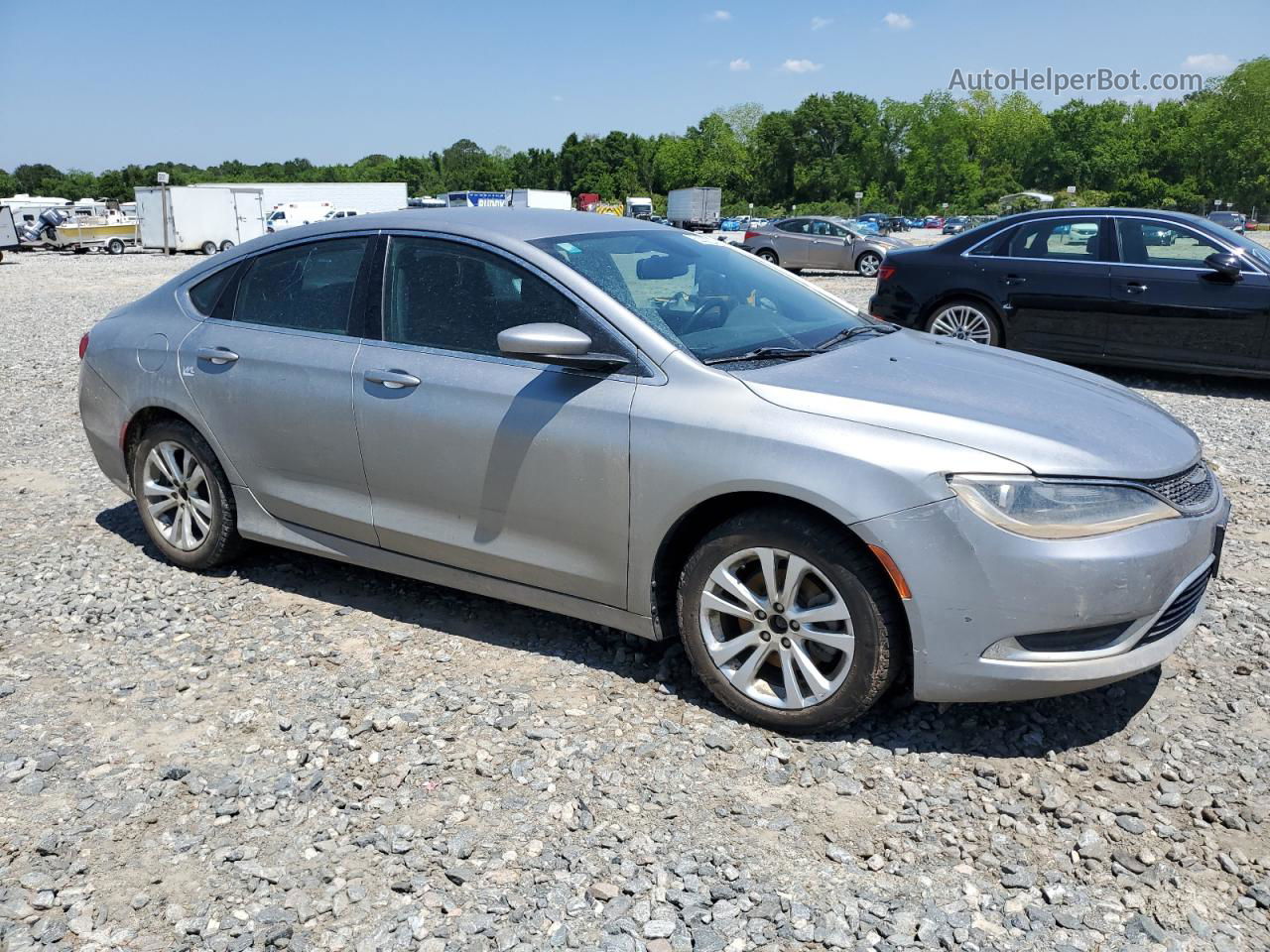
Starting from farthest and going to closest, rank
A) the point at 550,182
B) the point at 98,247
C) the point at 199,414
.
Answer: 1. the point at 550,182
2. the point at 98,247
3. the point at 199,414

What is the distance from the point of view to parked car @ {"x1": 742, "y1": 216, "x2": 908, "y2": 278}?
81.9ft

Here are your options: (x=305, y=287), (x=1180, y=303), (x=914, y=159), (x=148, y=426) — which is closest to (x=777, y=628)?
(x=305, y=287)

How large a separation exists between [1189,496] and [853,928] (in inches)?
69.4

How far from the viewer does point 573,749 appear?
10.9 feet

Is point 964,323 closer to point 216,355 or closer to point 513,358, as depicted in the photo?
point 513,358

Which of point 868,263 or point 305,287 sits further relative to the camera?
point 868,263

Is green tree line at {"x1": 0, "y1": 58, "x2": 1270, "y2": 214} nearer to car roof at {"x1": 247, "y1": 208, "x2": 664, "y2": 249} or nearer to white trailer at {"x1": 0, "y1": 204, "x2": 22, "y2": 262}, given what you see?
white trailer at {"x1": 0, "y1": 204, "x2": 22, "y2": 262}

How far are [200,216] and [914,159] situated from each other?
97110 mm

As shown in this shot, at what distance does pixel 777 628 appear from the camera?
10.8 ft

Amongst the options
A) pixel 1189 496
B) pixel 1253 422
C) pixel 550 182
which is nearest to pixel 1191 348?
pixel 1253 422

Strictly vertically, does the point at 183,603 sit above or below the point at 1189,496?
below

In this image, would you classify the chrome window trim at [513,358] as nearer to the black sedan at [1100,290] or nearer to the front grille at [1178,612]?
the front grille at [1178,612]

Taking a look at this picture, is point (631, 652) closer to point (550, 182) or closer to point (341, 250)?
point (341, 250)

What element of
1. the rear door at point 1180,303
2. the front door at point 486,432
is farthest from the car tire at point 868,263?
the front door at point 486,432
